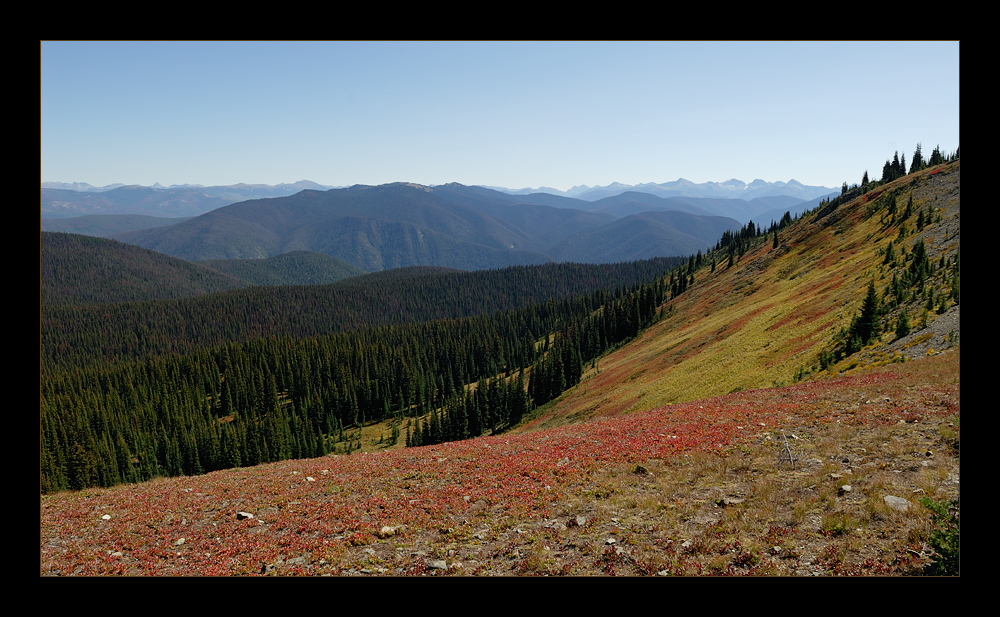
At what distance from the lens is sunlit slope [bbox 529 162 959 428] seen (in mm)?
48344

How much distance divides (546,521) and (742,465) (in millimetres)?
8174

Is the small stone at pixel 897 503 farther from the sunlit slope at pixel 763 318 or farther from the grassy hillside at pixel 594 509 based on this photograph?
the sunlit slope at pixel 763 318

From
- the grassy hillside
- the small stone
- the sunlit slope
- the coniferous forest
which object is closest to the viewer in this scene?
the grassy hillside

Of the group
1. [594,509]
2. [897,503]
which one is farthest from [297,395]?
[897,503]

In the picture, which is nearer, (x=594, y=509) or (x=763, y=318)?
(x=594, y=509)

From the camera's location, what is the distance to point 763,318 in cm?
6794

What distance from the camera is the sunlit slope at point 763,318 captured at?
48.3 meters

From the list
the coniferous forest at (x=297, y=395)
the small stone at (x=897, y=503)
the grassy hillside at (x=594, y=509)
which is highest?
the small stone at (x=897, y=503)

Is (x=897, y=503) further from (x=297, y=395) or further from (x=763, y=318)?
(x=297, y=395)

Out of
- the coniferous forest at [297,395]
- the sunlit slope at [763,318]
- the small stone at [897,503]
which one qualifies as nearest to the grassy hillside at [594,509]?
the small stone at [897,503]

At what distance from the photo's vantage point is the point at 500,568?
33.6ft

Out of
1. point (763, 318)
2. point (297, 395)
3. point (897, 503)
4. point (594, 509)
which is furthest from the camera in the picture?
point (297, 395)

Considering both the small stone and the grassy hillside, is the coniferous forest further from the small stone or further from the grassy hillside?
the small stone

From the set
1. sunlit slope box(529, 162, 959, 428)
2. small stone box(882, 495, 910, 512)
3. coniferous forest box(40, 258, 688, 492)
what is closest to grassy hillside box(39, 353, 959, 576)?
small stone box(882, 495, 910, 512)
